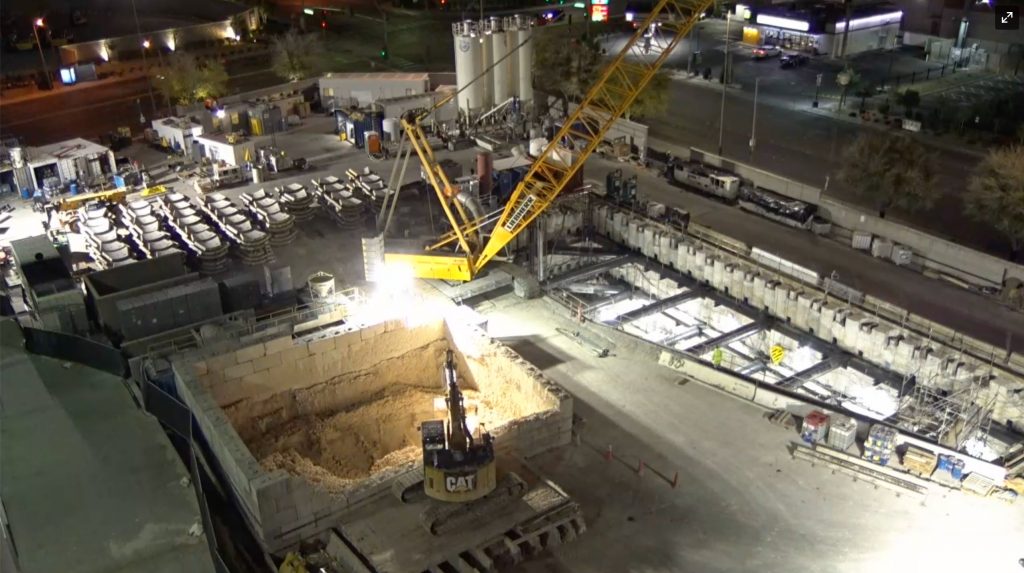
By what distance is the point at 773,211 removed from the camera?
4888cm

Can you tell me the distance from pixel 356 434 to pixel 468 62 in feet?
107

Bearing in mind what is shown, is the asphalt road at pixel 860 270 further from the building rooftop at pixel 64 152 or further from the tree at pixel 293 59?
the tree at pixel 293 59

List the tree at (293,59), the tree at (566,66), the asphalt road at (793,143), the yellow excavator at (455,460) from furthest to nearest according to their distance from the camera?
the tree at (293,59), the tree at (566,66), the asphalt road at (793,143), the yellow excavator at (455,460)

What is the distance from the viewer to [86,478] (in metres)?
30.9

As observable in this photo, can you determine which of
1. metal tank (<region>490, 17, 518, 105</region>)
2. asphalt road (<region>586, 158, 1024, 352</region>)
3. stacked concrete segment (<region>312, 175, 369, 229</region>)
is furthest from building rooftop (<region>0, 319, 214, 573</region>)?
metal tank (<region>490, 17, 518, 105</region>)

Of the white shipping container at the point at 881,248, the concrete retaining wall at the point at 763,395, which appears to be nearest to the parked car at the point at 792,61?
the white shipping container at the point at 881,248

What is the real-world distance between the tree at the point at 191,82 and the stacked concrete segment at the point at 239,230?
22.4 m

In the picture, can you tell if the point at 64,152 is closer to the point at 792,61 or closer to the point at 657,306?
the point at 657,306

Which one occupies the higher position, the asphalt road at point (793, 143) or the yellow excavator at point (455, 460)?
the yellow excavator at point (455, 460)

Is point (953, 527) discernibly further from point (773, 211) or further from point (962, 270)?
point (773, 211)

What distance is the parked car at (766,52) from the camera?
86.9 metres

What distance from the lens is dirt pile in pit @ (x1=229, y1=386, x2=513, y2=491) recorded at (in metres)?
33.4

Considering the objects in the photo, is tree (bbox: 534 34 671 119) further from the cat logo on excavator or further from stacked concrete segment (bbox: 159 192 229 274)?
the cat logo on excavator

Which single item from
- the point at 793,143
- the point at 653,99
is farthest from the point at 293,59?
the point at 793,143
